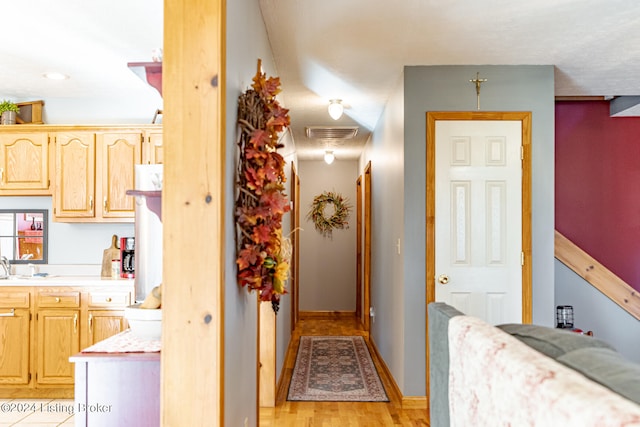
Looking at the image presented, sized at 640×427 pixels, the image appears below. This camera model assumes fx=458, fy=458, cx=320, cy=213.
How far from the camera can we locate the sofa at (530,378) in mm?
771

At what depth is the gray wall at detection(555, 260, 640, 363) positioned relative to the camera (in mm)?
4008

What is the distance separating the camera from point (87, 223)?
4.21 m

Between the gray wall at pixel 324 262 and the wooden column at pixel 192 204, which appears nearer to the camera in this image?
the wooden column at pixel 192 204

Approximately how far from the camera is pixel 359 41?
292 cm

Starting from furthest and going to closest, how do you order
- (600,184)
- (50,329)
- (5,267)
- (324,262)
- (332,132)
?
1. (324,262)
2. (332,132)
3. (600,184)
4. (5,267)
5. (50,329)

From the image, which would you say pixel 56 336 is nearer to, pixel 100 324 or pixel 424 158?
pixel 100 324

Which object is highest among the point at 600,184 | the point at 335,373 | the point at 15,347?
the point at 600,184

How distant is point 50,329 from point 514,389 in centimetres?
371

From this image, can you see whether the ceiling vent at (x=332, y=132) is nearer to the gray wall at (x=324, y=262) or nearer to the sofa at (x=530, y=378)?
the gray wall at (x=324, y=262)

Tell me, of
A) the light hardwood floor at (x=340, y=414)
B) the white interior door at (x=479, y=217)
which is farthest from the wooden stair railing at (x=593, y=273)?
the light hardwood floor at (x=340, y=414)

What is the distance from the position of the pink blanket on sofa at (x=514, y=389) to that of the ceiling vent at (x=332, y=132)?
3954 millimetres

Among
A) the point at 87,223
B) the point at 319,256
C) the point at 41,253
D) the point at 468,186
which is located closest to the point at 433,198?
the point at 468,186

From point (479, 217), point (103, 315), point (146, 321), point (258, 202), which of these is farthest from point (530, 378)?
point (103, 315)

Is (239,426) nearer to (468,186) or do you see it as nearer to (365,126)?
(468,186)
